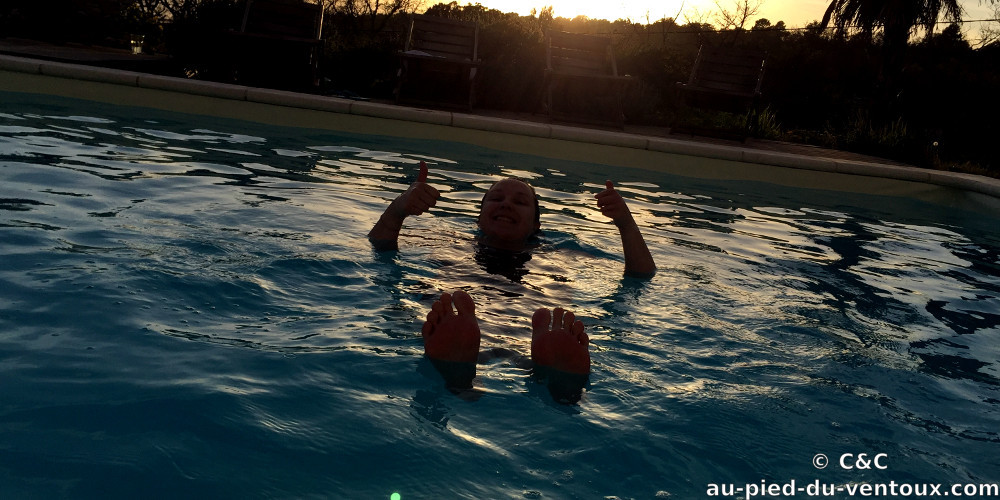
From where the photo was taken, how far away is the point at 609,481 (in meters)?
2.19

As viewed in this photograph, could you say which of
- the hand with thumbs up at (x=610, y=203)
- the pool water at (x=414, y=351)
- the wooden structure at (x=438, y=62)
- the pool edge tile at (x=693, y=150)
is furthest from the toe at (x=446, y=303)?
the wooden structure at (x=438, y=62)

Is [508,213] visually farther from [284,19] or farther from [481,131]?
[284,19]

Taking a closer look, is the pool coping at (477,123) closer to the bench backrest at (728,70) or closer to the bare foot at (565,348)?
the bench backrest at (728,70)

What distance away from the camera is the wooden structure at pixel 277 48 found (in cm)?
1053

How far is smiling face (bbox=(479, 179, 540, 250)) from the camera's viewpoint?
432 cm

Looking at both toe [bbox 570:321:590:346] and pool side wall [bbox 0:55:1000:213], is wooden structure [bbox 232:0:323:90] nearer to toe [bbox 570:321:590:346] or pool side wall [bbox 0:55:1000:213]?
pool side wall [bbox 0:55:1000:213]

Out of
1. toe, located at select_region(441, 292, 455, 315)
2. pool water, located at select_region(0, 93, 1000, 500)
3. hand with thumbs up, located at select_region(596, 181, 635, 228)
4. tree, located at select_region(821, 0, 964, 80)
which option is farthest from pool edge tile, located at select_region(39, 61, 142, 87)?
tree, located at select_region(821, 0, 964, 80)

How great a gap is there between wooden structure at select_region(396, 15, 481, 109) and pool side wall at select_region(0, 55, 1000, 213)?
1278 millimetres

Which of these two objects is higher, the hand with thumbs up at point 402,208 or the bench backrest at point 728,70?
the bench backrest at point 728,70

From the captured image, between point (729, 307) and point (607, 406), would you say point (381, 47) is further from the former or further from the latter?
point (607, 406)

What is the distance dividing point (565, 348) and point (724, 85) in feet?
29.7

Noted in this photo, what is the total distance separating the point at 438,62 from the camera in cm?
1040

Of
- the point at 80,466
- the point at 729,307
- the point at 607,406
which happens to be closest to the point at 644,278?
the point at 729,307

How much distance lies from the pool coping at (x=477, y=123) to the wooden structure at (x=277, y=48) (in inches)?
68.5
